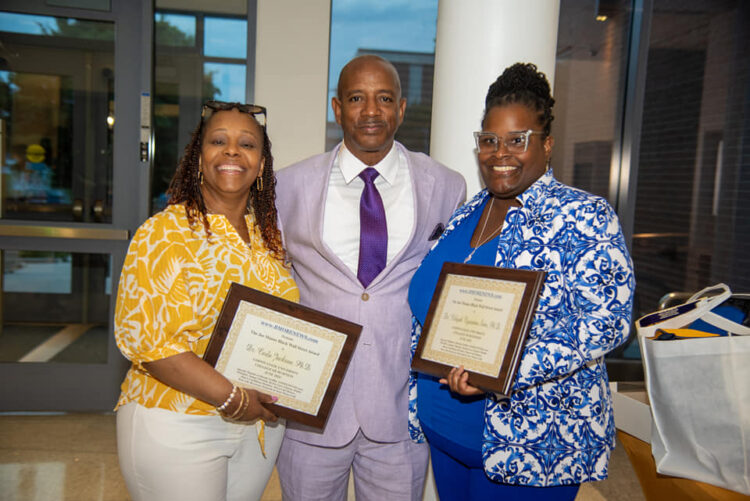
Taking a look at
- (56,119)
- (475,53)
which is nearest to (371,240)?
(475,53)

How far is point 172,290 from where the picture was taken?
4.77 ft

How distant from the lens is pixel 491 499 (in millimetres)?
1548

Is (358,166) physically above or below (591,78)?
below

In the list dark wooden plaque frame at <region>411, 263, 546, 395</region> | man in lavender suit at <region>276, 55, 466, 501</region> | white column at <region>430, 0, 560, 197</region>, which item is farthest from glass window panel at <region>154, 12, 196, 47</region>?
dark wooden plaque frame at <region>411, 263, 546, 395</region>

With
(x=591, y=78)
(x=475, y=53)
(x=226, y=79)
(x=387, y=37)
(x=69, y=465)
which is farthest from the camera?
(x=591, y=78)

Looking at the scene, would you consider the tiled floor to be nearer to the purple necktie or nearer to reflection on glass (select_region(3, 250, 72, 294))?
reflection on glass (select_region(3, 250, 72, 294))

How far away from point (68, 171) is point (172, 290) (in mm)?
3217

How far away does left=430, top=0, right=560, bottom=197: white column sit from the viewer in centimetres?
225

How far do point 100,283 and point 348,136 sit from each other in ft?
9.88

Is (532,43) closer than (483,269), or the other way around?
(483,269)

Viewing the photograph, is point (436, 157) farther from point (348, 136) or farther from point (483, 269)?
point (483, 269)

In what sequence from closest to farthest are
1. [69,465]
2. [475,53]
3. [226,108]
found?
[226,108]
[475,53]
[69,465]

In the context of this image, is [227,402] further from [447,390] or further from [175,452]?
[447,390]

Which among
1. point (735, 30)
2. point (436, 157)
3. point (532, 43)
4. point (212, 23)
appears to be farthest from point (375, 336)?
point (735, 30)
